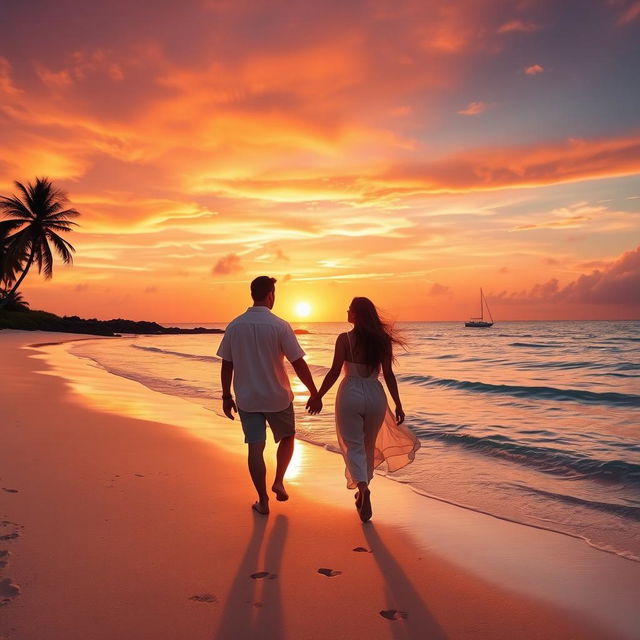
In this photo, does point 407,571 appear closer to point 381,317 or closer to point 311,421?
point 381,317

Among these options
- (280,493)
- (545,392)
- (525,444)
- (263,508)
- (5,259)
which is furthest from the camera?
(5,259)

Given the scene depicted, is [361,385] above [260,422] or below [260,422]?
above

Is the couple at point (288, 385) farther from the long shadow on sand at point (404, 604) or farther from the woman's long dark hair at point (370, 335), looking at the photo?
the long shadow on sand at point (404, 604)

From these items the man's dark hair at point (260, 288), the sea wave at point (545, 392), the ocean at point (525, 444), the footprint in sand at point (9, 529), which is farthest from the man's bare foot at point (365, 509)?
the sea wave at point (545, 392)

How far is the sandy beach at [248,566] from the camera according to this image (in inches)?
129

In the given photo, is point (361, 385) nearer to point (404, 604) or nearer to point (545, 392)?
point (404, 604)

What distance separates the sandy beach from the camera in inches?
129

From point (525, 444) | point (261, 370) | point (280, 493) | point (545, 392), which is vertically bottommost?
point (545, 392)

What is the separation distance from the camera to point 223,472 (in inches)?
274

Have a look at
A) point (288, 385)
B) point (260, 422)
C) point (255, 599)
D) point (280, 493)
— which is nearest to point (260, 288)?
point (288, 385)

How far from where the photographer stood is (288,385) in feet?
17.6

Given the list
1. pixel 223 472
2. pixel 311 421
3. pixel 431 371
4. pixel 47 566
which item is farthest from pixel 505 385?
pixel 47 566

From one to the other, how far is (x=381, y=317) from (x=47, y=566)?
3.35 meters

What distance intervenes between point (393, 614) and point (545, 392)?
15.4m
